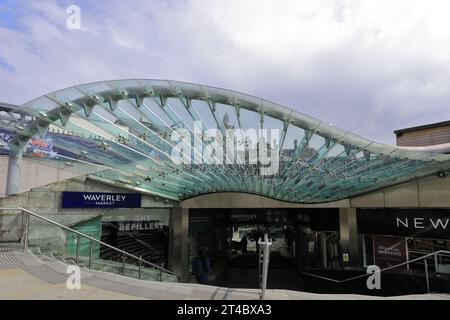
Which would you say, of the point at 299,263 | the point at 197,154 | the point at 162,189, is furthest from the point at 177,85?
the point at 299,263

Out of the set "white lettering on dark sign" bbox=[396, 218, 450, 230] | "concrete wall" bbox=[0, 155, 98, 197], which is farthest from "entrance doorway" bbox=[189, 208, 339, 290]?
"concrete wall" bbox=[0, 155, 98, 197]

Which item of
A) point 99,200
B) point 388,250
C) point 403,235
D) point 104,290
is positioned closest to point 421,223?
point 403,235

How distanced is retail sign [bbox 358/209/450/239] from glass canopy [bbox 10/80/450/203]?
1.26m

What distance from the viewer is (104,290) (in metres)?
4.70

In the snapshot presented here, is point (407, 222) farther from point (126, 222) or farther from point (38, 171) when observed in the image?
point (38, 171)

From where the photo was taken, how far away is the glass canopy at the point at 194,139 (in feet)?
25.8

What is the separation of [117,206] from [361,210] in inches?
410

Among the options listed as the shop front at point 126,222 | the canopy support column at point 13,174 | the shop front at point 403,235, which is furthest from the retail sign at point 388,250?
the canopy support column at point 13,174

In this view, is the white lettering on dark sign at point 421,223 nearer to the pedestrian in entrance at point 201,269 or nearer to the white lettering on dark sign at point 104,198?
the pedestrian in entrance at point 201,269

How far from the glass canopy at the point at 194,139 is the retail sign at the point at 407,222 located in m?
1.26

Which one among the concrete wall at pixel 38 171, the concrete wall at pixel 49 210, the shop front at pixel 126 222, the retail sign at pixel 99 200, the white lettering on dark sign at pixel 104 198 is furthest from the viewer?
the concrete wall at pixel 38 171

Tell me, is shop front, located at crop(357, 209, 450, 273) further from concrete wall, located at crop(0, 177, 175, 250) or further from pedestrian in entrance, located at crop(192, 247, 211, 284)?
concrete wall, located at crop(0, 177, 175, 250)

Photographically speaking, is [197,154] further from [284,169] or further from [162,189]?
[162,189]
